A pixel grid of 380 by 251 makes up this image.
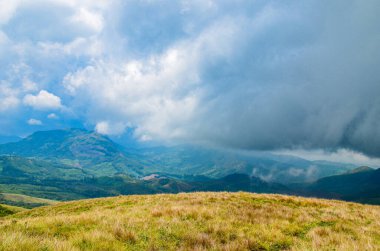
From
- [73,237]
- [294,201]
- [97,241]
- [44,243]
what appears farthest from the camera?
[294,201]

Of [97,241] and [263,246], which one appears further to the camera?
[263,246]

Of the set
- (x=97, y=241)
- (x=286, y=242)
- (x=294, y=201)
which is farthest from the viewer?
(x=294, y=201)

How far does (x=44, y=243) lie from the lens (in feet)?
23.4

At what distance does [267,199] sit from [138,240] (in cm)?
1637

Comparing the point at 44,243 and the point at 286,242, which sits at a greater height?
the point at 44,243

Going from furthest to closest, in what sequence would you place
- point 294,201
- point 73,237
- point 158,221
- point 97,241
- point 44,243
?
point 294,201, point 158,221, point 73,237, point 97,241, point 44,243

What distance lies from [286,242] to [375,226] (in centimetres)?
762

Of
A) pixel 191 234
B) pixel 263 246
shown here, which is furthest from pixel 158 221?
pixel 263 246

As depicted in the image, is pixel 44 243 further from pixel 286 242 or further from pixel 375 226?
pixel 375 226

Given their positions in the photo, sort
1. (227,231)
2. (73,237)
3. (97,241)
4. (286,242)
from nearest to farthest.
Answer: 1. (97,241)
2. (73,237)
3. (286,242)
4. (227,231)

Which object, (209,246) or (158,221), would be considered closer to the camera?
(209,246)

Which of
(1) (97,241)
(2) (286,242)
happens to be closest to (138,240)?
(1) (97,241)

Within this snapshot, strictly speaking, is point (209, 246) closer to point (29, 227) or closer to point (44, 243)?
point (44, 243)

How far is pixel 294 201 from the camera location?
2209 cm
